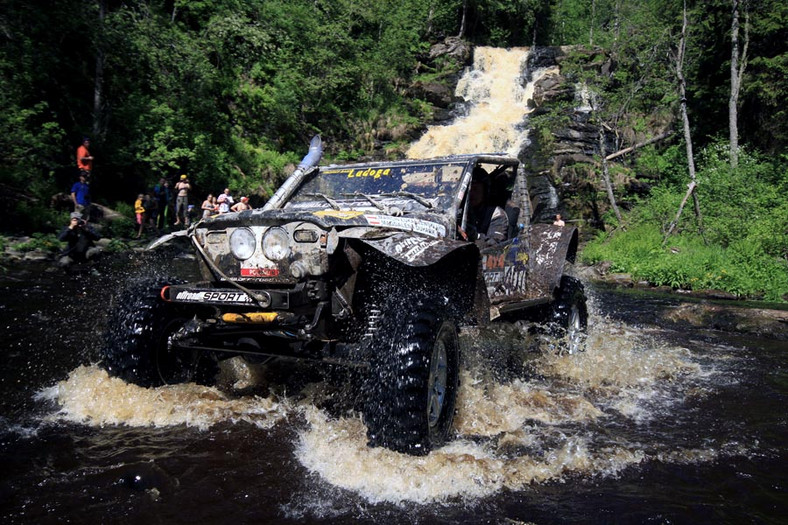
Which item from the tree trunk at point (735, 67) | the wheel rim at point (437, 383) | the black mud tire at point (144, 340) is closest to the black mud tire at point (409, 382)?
the wheel rim at point (437, 383)

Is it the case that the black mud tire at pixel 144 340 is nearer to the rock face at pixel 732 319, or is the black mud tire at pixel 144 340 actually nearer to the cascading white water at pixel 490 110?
the rock face at pixel 732 319

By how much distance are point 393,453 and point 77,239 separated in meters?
10.7

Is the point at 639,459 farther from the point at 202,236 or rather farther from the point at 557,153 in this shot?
the point at 557,153

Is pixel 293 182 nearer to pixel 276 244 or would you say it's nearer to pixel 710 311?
pixel 276 244

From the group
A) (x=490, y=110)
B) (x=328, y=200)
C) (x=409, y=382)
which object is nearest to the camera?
(x=409, y=382)

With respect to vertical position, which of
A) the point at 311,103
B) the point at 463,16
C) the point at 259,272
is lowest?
the point at 259,272

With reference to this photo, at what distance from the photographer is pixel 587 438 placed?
12.4 ft

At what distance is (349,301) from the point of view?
3.66m

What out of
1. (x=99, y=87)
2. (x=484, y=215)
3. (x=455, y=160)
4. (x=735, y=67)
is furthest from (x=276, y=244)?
(x=735, y=67)

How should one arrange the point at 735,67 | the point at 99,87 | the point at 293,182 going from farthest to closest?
the point at 735,67 → the point at 99,87 → the point at 293,182

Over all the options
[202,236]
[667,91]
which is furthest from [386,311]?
[667,91]

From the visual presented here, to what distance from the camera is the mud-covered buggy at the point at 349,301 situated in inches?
124

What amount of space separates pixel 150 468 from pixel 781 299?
12332mm

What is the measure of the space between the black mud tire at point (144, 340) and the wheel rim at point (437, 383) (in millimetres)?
2102
